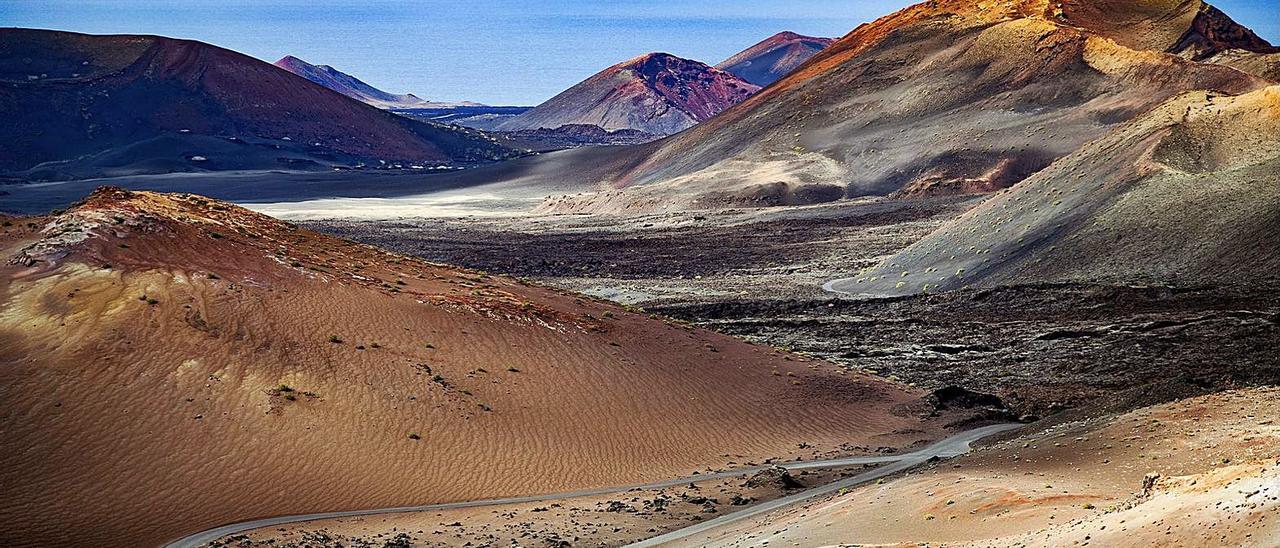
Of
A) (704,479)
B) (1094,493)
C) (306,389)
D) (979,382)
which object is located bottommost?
(704,479)

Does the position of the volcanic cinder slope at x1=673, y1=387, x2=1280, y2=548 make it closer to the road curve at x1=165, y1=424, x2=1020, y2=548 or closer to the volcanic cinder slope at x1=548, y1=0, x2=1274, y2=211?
the road curve at x1=165, y1=424, x2=1020, y2=548

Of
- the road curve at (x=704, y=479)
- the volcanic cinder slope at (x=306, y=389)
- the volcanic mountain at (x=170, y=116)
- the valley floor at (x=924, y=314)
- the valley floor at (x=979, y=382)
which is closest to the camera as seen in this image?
the valley floor at (x=979, y=382)

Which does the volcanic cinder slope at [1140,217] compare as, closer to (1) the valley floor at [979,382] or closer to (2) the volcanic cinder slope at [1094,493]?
(1) the valley floor at [979,382]

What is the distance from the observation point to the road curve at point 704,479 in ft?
44.4

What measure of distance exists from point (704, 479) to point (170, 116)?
103m

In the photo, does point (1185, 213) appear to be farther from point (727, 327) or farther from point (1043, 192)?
point (727, 327)

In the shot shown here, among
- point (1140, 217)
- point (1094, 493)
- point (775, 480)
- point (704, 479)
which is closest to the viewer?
point (1094, 493)

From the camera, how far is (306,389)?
1609 centimetres

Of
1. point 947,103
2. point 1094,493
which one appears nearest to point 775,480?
point 1094,493

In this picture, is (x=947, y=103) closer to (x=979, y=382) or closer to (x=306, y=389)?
(x=979, y=382)

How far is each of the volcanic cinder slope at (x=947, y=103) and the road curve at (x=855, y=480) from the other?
4208cm

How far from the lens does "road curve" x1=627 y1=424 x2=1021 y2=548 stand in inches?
544

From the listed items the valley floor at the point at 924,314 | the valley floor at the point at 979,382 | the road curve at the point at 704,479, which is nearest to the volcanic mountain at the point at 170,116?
the valley floor at the point at 979,382

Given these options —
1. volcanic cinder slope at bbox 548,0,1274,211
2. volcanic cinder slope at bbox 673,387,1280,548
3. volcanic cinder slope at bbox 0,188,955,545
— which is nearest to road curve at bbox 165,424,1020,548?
volcanic cinder slope at bbox 0,188,955,545
